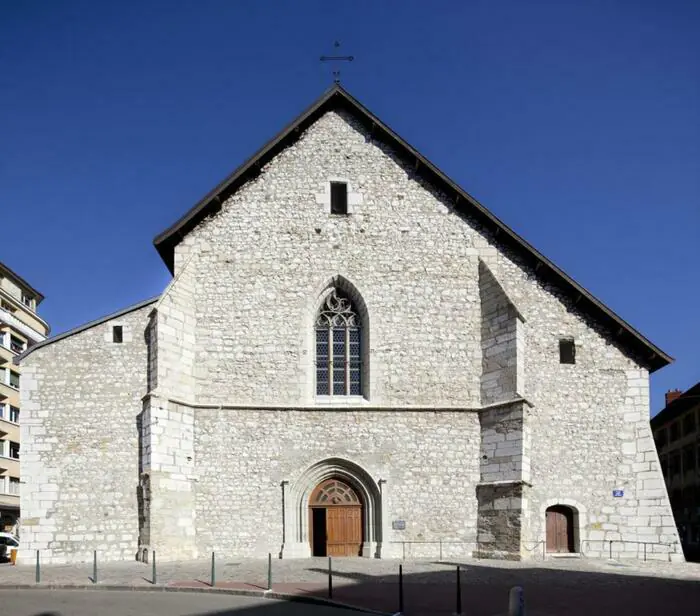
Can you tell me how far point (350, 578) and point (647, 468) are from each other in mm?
9239

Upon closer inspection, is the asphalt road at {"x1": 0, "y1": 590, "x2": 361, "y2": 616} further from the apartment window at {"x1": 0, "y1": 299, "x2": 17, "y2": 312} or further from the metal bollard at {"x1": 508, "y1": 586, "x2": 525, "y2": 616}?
the apartment window at {"x1": 0, "y1": 299, "x2": 17, "y2": 312}

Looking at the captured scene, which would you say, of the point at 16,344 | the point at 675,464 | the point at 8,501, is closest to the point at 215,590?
the point at 8,501

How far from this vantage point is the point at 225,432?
69.4 feet

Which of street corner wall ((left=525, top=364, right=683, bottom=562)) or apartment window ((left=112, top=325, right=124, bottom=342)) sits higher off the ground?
apartment window ((left=112, top=325, right=124, bottom=342))

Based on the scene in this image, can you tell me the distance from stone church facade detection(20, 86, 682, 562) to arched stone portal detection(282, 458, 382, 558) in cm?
5

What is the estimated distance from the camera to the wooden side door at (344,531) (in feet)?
69.9

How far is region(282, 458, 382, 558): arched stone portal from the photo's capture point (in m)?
20.9

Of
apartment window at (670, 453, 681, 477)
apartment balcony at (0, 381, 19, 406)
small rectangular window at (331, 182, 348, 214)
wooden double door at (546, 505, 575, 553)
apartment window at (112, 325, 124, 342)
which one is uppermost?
small rectangular window at (331, 182, 348, 214)

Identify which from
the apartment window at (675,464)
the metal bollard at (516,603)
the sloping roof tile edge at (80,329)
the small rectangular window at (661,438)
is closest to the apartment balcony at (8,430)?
the sloping roof tile edge at (80,329)

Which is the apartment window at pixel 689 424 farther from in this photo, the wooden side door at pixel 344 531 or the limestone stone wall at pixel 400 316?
the wooden side door at pixel 344 531

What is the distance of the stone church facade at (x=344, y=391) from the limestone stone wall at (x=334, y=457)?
50 mm

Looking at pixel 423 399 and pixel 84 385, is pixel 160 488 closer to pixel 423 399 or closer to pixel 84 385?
pixel 84 385

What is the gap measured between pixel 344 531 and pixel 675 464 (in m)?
34.2

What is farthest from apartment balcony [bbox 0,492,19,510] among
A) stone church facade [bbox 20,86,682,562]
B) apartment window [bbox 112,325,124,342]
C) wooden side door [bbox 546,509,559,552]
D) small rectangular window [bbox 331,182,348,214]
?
wooden side door [bbox 546,509,559,552]
